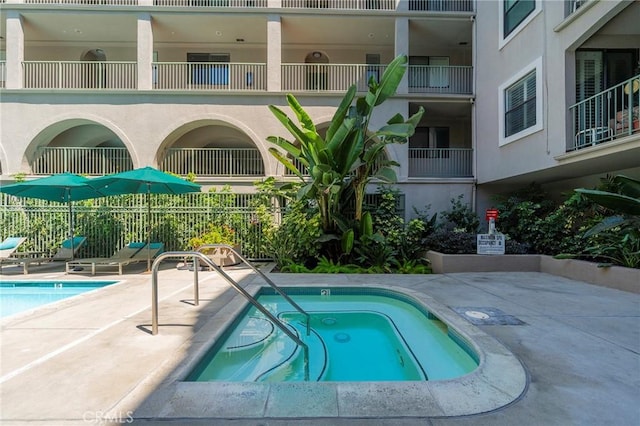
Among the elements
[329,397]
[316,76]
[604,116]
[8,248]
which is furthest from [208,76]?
[329,397]

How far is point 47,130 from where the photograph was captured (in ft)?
42.0

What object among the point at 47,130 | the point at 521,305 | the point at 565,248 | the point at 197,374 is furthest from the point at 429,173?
the point at 47,130

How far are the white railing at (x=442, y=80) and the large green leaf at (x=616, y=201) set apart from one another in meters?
8.46

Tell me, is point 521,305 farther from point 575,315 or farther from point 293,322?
point 293,322

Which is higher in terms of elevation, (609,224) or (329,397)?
(609,224)

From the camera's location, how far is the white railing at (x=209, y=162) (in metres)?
13.6

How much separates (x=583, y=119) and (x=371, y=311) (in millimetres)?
7423

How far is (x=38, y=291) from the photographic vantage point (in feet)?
24.4

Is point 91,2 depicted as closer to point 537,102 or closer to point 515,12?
point 515,12

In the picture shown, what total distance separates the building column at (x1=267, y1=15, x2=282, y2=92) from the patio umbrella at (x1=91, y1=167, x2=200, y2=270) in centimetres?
571

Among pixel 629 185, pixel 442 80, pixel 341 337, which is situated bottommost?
pixel 341 337

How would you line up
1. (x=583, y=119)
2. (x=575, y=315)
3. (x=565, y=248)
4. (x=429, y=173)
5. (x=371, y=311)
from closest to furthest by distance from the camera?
(x=575, y=315) < (x=371, y=311) < (x=583, y=119) < (x=565, y=248) < (x=429, y=173)

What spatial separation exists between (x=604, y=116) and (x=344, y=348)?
8657 millimetres

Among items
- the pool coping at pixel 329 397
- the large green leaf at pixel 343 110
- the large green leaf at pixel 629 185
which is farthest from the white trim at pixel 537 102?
the pool coping at pixel 329 397
